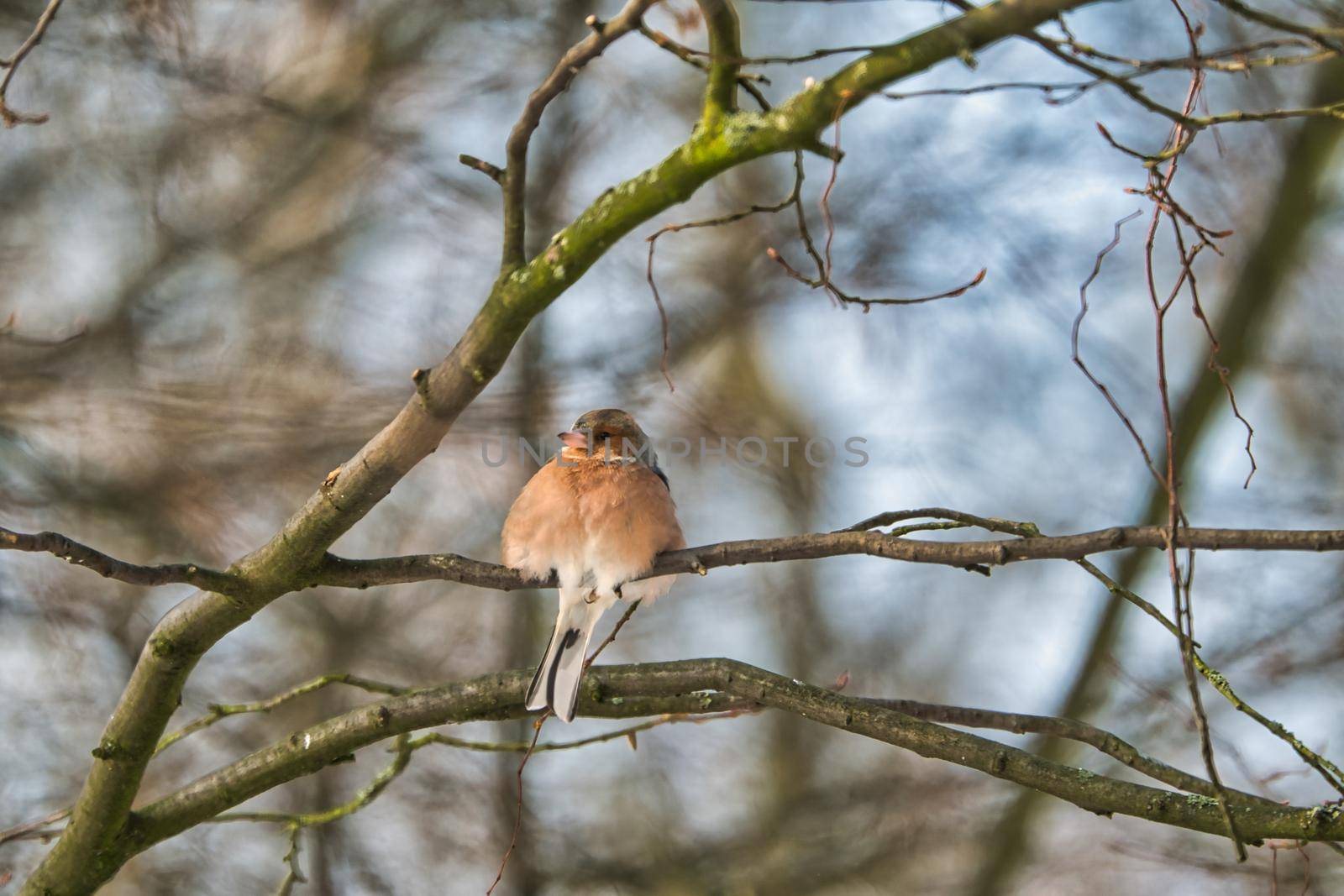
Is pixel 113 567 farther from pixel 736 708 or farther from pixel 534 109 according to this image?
pixel 736 708

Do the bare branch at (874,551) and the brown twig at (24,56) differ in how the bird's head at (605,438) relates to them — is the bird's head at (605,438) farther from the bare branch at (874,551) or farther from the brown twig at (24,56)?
the brown twig at (24,56)

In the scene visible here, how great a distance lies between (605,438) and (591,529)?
1.60 feet

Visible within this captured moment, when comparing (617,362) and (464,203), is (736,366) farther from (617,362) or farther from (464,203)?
(464,203)

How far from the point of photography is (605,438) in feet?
15.4

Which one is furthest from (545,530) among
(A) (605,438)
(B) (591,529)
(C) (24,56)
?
(C) (24,56)

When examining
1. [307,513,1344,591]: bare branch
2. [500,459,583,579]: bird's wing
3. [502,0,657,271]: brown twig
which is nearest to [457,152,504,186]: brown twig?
[502,0,657,271]: brown twig

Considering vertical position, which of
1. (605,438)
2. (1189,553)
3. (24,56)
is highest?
(605,438)

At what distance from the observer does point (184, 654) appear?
3467 mm

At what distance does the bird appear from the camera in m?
4.29

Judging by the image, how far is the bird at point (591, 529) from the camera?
4.29 meters

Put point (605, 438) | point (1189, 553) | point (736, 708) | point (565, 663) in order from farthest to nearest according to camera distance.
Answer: point (605, 438), point (565, 663), point (736, 708), point (1189, 553)

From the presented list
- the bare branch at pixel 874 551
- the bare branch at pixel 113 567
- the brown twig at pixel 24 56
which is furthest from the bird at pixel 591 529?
the brown twig at pixel 24 56

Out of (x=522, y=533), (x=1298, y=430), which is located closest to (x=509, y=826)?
(x=522, y=533)

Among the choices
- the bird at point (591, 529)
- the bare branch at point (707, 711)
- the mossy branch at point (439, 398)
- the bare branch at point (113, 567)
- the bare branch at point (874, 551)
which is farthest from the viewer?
the bird at point (591, 529)
